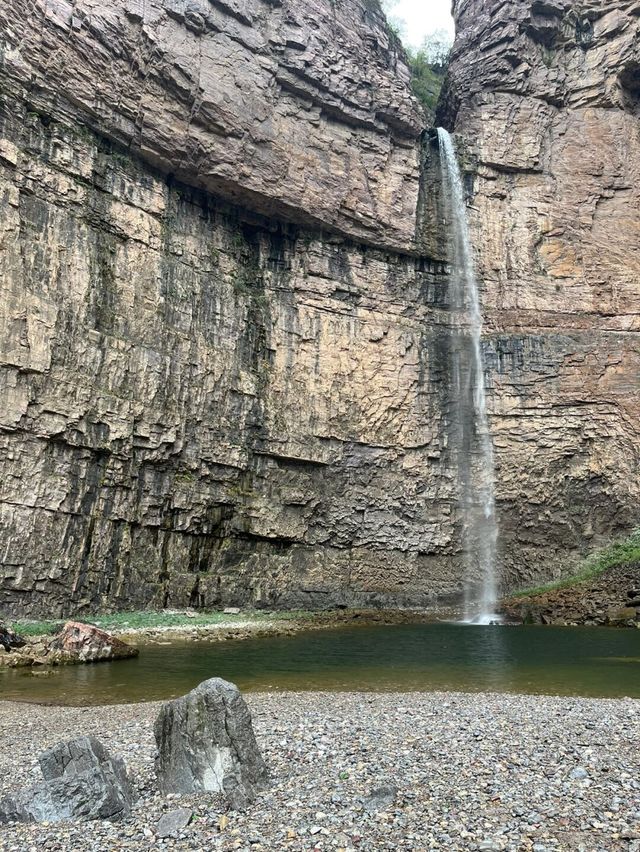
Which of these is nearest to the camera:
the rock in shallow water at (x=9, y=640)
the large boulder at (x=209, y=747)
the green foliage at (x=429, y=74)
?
the large boulder at (x=209, y=747)

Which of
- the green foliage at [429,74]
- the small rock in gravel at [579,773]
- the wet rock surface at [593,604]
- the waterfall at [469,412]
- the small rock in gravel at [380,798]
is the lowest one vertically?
the small rock in gravel at [380,798]

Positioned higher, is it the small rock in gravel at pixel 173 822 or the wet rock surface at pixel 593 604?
the wet rock surface at pixel 593 604

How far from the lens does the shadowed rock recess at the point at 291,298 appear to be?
2238cm

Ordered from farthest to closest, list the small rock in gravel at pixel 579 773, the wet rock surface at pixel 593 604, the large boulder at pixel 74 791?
the wet rock surface at pixel 593 604
the small rock in gravel at pixel 579 773
the large boulder at pixel 74 791

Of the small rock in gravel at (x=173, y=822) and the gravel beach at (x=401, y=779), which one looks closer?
the gravel beach at (x=401, y=779)

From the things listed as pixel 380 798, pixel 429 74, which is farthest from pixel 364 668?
pixel 429 74

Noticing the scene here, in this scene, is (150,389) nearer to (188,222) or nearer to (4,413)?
(4,413)

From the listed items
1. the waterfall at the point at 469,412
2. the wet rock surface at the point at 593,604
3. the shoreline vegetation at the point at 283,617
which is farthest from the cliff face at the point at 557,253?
the wet rock surface at the point at 593,604

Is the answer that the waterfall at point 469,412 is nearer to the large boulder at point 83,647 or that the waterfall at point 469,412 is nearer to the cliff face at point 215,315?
the cliff face at point 215,315

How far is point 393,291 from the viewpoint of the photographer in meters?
31.6

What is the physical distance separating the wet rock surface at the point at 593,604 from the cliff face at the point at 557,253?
13.9 feet

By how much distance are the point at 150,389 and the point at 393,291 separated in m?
13.0

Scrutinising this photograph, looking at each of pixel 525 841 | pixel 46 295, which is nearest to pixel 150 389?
pixel 46 295

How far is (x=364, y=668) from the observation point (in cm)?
1403
